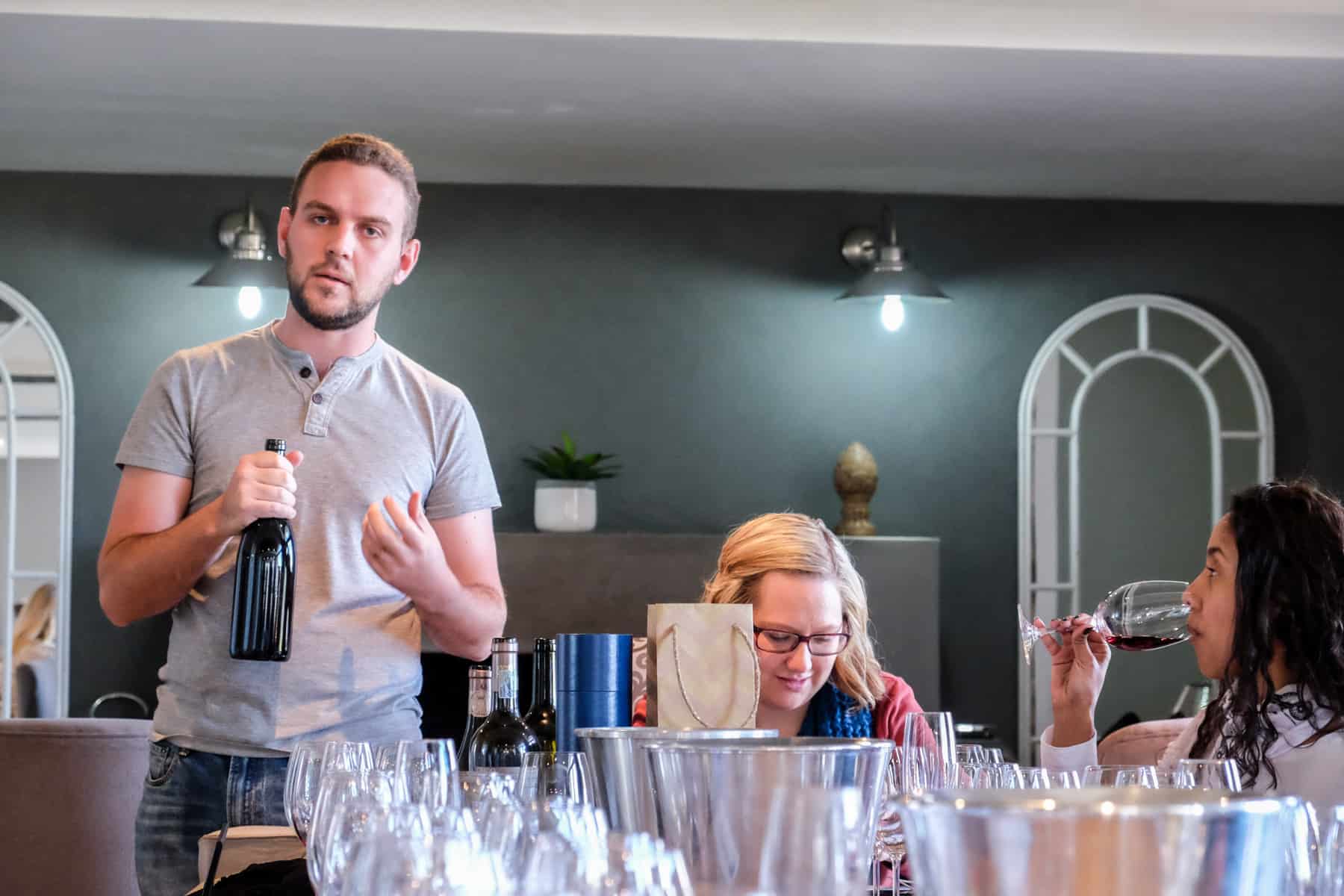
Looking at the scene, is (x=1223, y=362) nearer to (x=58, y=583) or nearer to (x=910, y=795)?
(x=58, y=583)

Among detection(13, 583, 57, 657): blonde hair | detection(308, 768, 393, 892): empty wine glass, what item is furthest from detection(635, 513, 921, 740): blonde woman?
detection(13, 583, 57, 657): blonde hair

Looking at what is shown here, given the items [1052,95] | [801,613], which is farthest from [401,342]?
[801,613]

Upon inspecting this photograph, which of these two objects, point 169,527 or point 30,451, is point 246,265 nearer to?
point 30,451

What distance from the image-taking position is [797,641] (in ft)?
6.82

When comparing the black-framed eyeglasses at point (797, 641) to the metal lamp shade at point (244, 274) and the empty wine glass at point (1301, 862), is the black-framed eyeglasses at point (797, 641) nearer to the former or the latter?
the empty wine glass at point (1301, 862)

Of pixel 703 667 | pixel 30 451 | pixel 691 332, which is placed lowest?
pixel 703 667

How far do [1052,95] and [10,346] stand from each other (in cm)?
367

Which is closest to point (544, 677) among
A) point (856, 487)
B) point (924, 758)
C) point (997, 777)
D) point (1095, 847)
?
point (924, 758)

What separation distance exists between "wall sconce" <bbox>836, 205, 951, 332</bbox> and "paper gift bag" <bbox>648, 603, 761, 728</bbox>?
3920 millimetres

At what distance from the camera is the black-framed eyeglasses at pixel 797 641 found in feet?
6.79

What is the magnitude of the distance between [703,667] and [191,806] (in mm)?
741

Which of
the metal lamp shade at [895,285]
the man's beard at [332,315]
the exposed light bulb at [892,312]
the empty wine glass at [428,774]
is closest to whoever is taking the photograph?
the empty wine glass at [428,774]

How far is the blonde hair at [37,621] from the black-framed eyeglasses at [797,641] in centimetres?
392

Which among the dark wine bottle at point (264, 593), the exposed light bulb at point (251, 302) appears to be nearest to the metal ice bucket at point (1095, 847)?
the dark wine bottle at point (264, 593)
